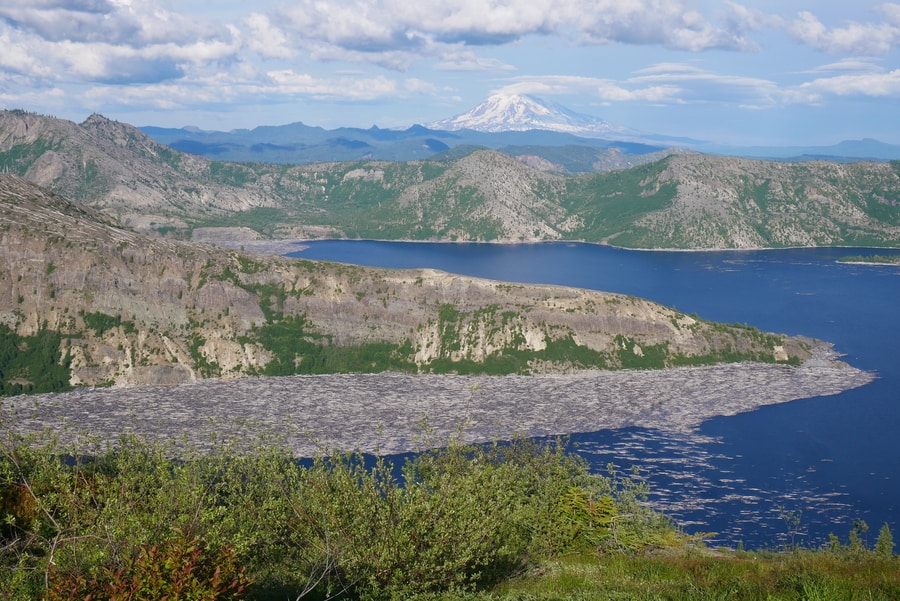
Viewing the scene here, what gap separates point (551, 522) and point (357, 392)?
3772 inches

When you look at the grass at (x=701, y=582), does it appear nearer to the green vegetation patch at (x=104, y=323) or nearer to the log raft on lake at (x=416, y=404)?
the log raft on lake at (x=416, y=404)

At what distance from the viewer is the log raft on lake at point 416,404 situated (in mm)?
124062

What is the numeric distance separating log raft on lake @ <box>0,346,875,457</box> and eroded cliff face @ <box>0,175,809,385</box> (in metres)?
7.12

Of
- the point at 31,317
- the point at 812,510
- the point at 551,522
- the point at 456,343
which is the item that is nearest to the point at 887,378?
the point at 812,510

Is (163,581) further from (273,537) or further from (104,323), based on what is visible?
(104,323)

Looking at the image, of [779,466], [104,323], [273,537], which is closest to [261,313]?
[104,323]

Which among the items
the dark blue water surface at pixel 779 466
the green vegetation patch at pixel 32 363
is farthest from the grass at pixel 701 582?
the green vegetation patch at pixel 32 363

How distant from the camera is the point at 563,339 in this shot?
170 m

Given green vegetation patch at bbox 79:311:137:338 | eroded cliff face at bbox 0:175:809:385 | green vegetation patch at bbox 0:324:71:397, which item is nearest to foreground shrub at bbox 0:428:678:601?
green vegetation patch at bbox 0:324:71:397

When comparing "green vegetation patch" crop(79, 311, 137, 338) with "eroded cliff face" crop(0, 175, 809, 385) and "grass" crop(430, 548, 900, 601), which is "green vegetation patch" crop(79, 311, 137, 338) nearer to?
"eroded cliff face" crop(0, 175, 809, 385)

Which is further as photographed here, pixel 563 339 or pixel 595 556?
pixel 563 339

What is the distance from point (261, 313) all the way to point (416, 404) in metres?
47.5

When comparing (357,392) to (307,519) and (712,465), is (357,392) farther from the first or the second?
(307,519)

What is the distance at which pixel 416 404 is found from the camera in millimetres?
141875
